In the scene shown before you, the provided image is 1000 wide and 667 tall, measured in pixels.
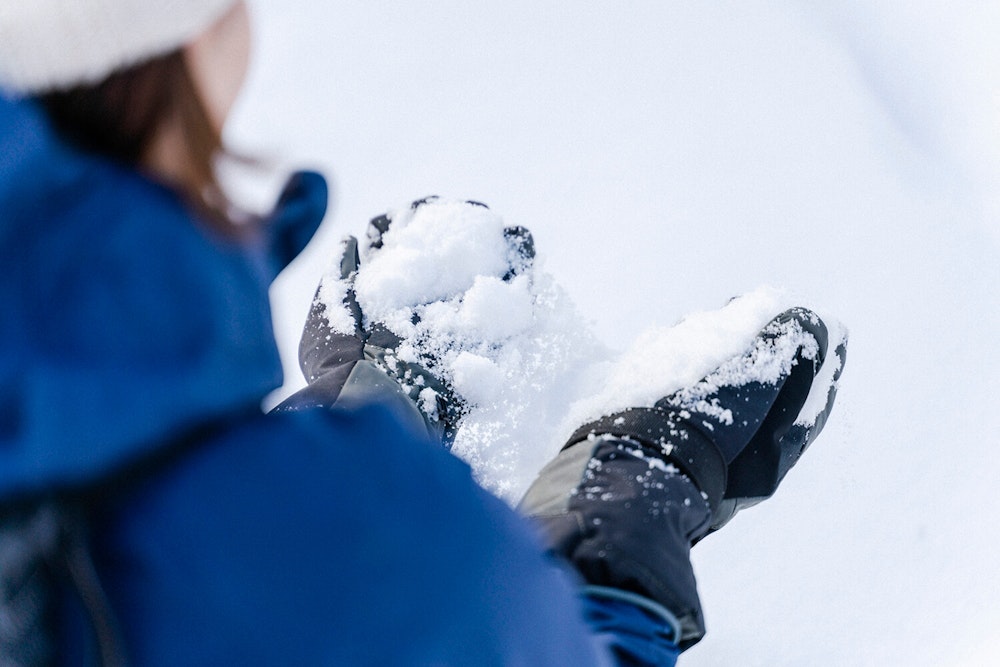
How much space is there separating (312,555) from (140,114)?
169 millimetres

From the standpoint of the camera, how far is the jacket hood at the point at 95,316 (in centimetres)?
24

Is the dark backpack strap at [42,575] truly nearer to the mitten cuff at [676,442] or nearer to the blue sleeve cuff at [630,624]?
the blue sleeve cuff at [630,624]

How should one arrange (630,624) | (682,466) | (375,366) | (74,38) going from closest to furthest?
(74,38), (630,624), (682,466), (375,366)

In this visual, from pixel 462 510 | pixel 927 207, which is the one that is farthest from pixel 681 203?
pixel 462 510

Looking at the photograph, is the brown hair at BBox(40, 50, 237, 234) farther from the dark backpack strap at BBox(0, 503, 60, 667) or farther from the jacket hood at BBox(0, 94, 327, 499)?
the dark backpack strap at BBox(0, 503, 60, 667)

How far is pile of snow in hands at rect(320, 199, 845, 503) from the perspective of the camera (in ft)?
2.60

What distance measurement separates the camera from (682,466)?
2.11ft

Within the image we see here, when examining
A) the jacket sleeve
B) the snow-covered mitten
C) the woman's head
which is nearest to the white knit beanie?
the woman's head

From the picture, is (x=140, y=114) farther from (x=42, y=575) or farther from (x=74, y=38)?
(x=42, y=575)

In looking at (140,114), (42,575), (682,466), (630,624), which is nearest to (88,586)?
(42,575)

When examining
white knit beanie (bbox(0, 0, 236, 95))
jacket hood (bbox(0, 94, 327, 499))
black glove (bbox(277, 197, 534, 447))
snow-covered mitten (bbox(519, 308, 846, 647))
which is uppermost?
white knit beanie (bbox(0, 0, 236, 95))

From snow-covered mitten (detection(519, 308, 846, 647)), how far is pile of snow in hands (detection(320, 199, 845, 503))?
43 mm

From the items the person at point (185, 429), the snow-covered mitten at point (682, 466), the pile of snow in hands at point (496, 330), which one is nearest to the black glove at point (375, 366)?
the pile of snow in hands at point (496, 330)

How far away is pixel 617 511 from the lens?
0.58 meters
